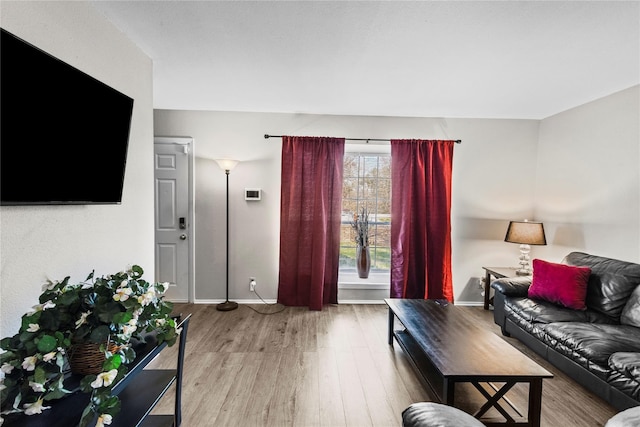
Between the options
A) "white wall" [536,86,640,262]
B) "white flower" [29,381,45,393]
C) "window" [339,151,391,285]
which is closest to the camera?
"white flower" [29,381,45,393]

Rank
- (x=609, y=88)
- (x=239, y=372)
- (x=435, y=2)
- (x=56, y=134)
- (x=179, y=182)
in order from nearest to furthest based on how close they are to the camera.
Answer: (x=56, y=134)
(x=435, y=2)
(x=239, y=372)
(x=609, y=88)
(x=179, y=182)

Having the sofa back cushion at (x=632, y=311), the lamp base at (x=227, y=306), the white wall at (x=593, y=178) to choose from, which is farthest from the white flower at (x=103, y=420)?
the white wall at (x=593, y=178)

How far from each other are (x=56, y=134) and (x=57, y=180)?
0.22m

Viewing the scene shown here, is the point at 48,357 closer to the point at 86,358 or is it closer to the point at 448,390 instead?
the point at 86,358

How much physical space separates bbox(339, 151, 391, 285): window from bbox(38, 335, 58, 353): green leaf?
3.29 metres

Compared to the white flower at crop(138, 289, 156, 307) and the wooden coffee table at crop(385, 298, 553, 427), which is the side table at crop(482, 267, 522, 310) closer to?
the wooden coffee table at crop(385, 298, 553, 427)

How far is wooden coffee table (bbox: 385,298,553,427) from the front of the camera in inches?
65.0

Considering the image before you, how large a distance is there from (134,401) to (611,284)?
3.64 metres

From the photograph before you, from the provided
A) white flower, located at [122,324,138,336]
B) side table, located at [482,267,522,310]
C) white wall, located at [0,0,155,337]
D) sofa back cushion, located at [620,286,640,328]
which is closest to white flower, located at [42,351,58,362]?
white flower, located at [122,324,138,336]

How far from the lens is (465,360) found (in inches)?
70.6

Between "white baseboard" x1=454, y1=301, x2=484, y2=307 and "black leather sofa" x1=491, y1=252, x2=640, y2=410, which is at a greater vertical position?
"black leather sofa" x1=491, y1=252, x2=640, y2=410

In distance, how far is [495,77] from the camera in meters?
2.66

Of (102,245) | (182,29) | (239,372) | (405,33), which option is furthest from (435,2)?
(239,372)

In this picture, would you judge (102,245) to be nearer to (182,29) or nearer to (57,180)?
(57,180)
